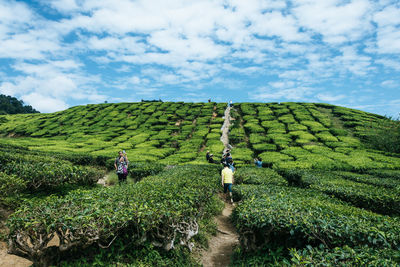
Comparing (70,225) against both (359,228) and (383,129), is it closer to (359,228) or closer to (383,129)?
(359,228)

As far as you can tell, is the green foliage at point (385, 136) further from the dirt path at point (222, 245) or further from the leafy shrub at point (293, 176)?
the dirt path at point (222, 245)

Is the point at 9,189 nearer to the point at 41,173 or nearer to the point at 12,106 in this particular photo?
the point at 41,173

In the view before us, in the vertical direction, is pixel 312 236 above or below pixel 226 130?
below

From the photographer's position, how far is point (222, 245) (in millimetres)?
7684

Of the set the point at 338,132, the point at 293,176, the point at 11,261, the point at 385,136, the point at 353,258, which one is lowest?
the point at 11,261

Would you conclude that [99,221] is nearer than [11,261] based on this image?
Yes

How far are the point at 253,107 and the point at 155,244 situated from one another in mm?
36873

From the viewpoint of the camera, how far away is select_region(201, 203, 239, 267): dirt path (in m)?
6.71

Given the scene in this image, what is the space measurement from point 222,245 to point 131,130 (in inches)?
1081

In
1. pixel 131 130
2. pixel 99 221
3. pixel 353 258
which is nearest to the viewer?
pixel 353 258

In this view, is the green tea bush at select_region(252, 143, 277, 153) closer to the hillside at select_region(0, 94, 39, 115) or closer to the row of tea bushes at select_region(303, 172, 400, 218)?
the row of tea bushes at select_region(303, 172, 400, 218)

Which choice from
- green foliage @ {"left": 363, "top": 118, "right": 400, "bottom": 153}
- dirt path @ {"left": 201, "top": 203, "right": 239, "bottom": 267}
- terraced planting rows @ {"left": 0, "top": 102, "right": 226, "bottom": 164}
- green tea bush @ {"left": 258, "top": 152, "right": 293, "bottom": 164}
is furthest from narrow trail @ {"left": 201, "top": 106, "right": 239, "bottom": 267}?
green foliage @ {"left": 363, "top": 118, "right": 400, "bottom": 153}

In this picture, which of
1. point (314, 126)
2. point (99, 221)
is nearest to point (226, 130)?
point (314, 126)

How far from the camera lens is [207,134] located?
28.9 m
